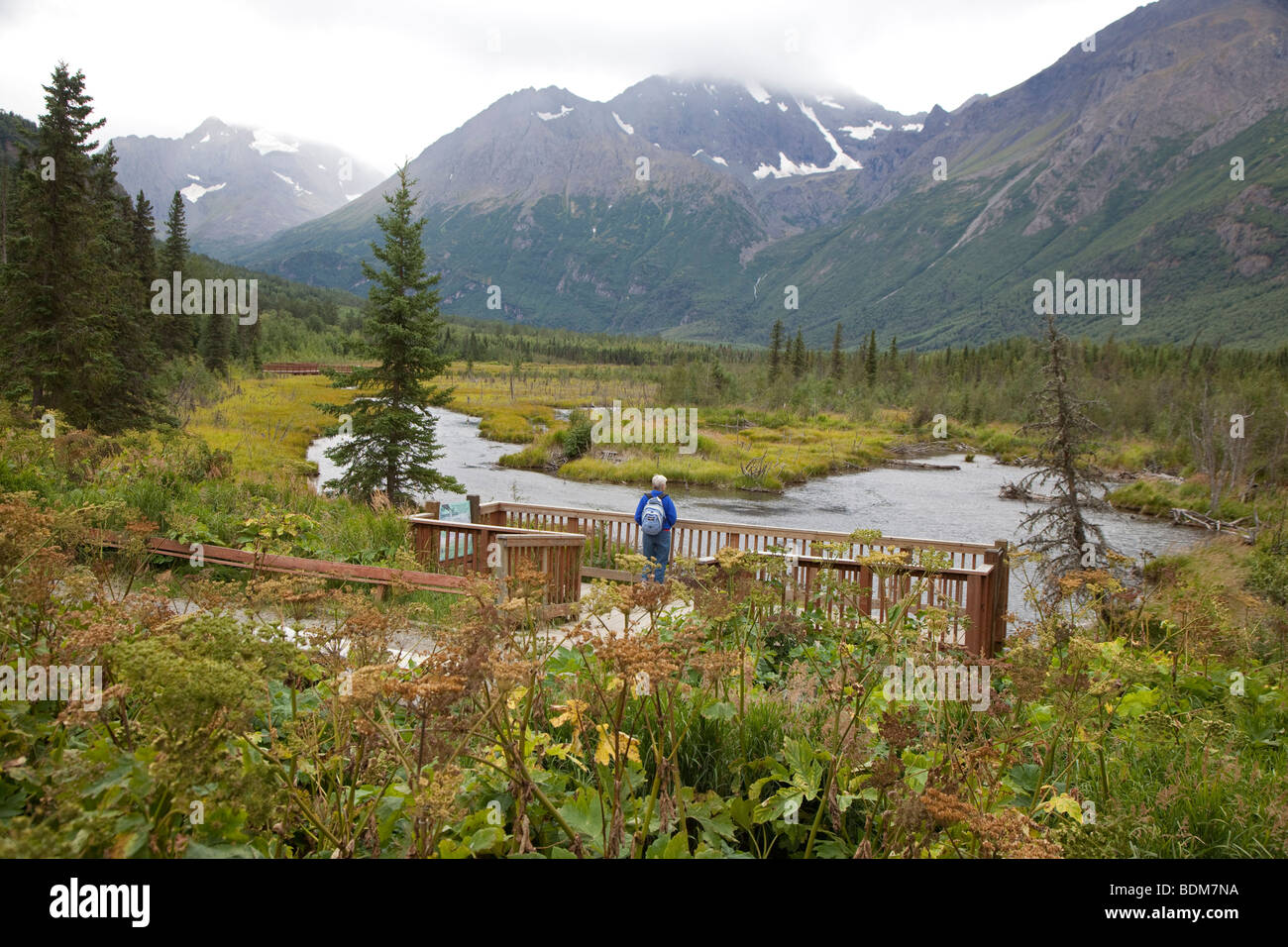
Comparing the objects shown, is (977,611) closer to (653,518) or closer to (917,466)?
(653,518)

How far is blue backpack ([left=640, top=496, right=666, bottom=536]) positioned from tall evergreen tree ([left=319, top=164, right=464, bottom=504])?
9307mm

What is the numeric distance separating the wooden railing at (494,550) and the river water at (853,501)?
1337 centimetres

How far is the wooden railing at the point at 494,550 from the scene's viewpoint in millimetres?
8547

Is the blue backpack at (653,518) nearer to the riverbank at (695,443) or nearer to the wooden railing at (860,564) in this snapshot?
the wooden railing at (860,564)

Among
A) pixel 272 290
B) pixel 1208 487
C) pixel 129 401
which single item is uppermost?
pixel 272 290

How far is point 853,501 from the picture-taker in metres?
31.5

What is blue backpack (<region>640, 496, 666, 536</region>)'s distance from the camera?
923 centimetres

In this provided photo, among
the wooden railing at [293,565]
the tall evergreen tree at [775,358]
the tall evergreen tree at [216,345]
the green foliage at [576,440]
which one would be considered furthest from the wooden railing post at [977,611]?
the tall evergreen tree at [775,358]

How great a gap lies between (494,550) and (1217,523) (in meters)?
25.4

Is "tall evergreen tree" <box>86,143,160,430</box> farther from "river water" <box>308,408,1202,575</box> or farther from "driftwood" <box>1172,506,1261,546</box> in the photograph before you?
"driftwood" <box>1172,506,1261,546</box>
